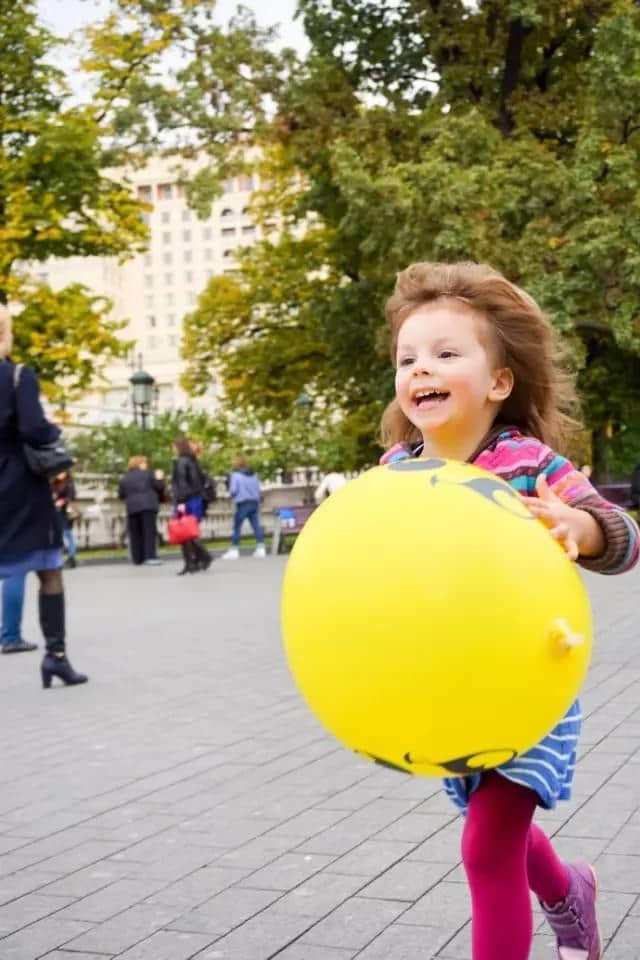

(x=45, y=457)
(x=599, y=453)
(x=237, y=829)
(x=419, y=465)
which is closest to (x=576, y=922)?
(x=419, y=465)

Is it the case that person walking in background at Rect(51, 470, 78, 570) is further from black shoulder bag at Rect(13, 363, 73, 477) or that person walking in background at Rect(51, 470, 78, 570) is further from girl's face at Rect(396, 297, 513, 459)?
girl's face at Rect(396, 297, 513, 459)

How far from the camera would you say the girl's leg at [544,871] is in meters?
3.37

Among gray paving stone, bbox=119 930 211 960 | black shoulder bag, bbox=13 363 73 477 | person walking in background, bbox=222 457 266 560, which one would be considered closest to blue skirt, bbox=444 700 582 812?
gray paving stone, bbox=119 930 211 960

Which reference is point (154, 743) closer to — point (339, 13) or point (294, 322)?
point (339, 13)

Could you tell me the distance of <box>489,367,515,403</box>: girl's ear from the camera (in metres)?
3.32

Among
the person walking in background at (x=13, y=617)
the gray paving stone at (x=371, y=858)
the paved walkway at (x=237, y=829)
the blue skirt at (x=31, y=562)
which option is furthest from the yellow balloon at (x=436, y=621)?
the person walking in background at (x=13, y=617)

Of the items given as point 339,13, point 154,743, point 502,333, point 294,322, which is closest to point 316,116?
point 339,13

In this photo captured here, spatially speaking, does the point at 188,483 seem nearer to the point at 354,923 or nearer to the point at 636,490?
the point at 636,490

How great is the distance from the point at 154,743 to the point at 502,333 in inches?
168

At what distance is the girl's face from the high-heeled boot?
580cm

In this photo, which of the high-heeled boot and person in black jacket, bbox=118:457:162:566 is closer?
the high-heeled boot

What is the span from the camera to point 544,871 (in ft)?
11.1

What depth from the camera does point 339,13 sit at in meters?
28.8

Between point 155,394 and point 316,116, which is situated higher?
point 316,116
